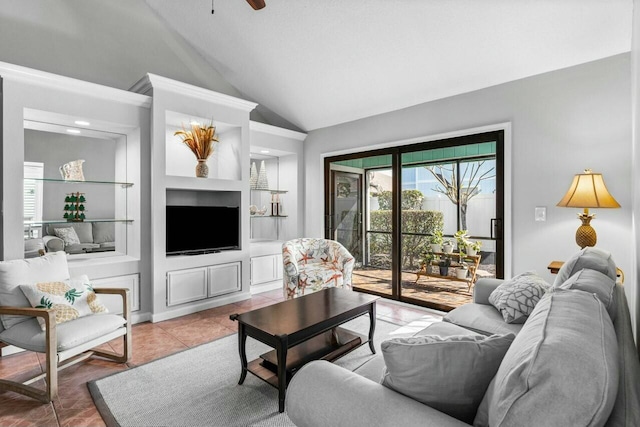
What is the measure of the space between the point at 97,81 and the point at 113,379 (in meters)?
3.21

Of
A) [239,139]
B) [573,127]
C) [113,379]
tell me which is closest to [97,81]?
[239,139]

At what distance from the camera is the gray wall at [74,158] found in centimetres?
315

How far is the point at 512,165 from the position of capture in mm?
3359

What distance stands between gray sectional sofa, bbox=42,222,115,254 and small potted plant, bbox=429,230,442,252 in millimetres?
3672

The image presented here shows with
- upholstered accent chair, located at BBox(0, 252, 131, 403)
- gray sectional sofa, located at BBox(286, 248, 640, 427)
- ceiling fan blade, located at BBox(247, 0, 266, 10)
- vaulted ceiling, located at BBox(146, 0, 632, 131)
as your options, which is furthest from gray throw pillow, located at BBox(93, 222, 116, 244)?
gray sectional sofa, located at BBox(286, 248, 640, 427)

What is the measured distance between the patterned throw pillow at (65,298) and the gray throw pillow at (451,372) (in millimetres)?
2380

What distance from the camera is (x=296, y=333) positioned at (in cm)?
207

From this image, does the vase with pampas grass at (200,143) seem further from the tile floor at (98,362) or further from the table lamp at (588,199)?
the table lamp at (588,199)

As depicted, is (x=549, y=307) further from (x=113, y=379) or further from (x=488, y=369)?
(x=113, y=379)

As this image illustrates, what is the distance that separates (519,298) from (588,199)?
1145mm

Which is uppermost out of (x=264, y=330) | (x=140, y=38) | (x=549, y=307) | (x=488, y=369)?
(x=140, y=38)

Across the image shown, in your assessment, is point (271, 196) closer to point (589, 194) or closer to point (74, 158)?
point (74, 158)

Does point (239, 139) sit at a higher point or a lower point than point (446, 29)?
lower

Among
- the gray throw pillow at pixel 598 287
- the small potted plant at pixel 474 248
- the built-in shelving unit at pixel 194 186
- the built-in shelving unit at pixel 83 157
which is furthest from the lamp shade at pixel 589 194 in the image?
the built-in shelving unit at pixel 83 157
